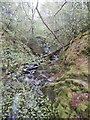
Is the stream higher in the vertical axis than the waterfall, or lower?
higher

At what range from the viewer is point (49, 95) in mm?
3752

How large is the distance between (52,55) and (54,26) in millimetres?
2541

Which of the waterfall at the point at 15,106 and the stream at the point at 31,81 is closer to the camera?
the waterfall at the point at 15,106

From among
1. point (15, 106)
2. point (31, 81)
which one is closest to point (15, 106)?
point (15, 106)

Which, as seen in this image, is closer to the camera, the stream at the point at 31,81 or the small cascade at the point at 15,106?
the small cascade at the point at 15,106

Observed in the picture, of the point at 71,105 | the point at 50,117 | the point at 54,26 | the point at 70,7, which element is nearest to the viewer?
the point at 71,105

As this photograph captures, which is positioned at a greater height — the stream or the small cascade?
the stream

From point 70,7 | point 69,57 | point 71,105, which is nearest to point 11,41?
point 70,7

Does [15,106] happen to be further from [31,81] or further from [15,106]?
[31,81]

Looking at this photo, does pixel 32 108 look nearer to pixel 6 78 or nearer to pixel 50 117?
pixel 50 117

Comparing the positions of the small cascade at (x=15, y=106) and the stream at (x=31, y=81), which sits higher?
the stream at (x=31, y=81)

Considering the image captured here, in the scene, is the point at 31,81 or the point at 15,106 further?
the point at 31,81

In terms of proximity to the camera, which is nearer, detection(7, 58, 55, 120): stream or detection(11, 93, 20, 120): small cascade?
detection(11, 93, 20, 120): small cascade

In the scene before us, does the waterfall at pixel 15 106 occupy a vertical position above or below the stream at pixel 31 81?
below
